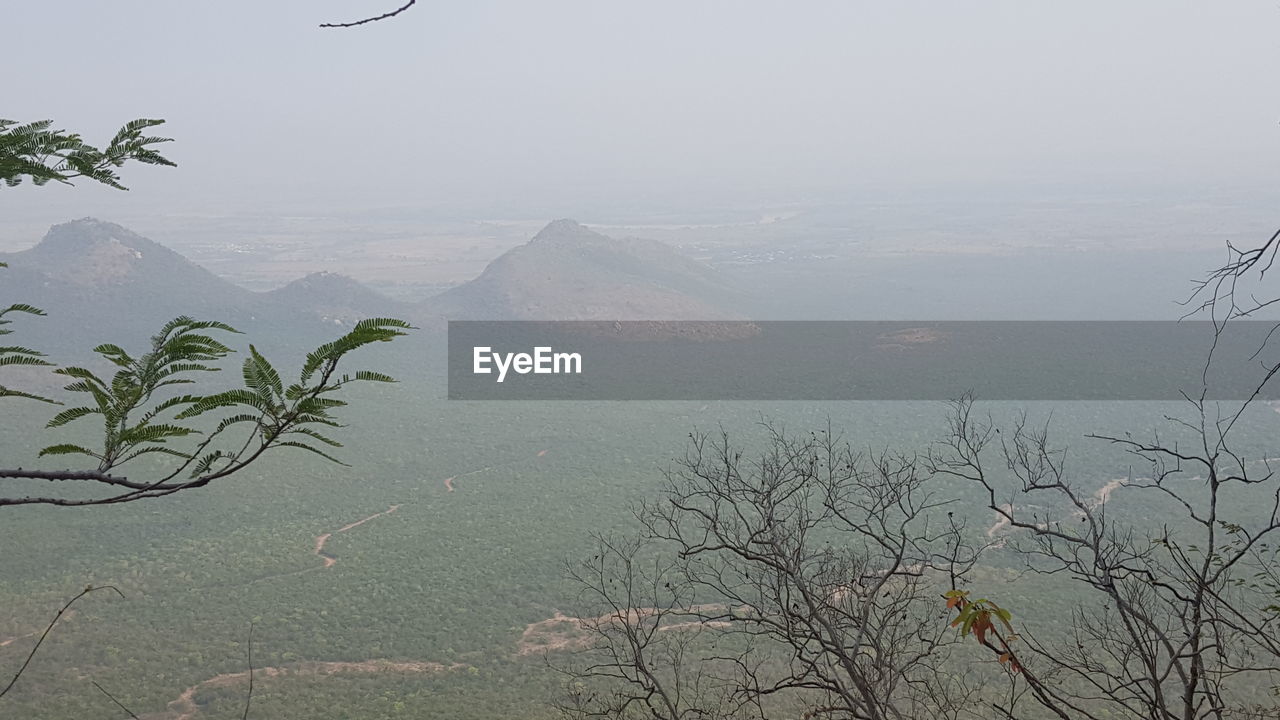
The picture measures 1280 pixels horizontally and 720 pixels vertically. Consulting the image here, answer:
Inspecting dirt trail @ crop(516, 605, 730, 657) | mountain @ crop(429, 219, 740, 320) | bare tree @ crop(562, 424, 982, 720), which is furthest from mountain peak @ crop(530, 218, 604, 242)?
dirt trail @ crop(516, 605, 730, 657)

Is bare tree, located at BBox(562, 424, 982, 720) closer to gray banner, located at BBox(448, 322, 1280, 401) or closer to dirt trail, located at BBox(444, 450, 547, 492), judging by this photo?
dirt trail, located at BBox(444, 450, 547, 492)

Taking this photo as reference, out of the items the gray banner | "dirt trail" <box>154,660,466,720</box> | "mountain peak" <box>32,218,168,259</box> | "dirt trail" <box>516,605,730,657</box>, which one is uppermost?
"mountain peak" <box>32,218,168,259</box>

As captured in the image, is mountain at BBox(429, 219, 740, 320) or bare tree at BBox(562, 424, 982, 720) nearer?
bare tree at BBox(562, 424, 982, 720)

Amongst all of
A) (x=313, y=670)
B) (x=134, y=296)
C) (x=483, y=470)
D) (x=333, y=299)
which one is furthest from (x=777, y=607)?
(x=333, y=299)

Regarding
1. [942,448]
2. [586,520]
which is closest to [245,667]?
[586,520]

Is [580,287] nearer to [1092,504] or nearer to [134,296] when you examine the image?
[134,296]

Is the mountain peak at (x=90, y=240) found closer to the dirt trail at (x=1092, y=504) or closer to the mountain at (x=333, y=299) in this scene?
the mountain at (x=333, y=299)

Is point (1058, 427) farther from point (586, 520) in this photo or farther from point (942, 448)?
point (586, 520)
